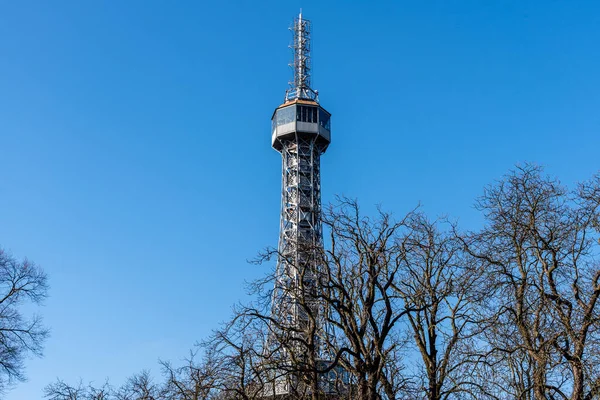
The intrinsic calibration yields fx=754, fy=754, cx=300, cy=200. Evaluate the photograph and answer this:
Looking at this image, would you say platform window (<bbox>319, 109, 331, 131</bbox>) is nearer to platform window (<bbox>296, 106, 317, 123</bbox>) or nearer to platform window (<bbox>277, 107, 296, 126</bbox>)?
platform window (<bbox>296, 106, 317, 123</bbox>)

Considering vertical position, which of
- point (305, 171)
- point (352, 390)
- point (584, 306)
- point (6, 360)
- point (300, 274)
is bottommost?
point (352, 390)

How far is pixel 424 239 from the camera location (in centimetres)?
1565

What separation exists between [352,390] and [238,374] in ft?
7.57

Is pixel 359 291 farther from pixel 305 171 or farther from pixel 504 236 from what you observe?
pixel 305 171

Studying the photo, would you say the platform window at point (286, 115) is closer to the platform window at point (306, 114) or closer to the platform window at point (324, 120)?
the platform window at point (306, 114)

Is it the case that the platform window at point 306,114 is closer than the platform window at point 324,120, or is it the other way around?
the platform window at point 306,114

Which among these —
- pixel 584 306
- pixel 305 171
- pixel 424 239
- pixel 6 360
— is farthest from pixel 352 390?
pixel 305 171

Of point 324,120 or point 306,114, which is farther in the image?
point 324,120

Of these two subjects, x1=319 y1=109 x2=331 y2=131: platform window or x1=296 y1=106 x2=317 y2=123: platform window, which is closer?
x1=296 y1=106 x2=317 y2=123: platform window

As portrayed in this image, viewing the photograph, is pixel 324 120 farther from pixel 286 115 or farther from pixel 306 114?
pixel 286 115

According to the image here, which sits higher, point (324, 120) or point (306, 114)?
point (324, 120)

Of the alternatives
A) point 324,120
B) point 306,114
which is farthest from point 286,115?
point 324,120

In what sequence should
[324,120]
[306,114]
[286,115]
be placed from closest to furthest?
[306,114], [286,115], [324,120]

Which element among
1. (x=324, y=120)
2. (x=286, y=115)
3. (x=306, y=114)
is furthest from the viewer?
(x=324, y=120)
